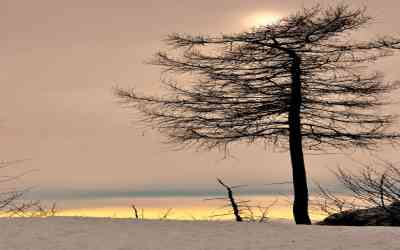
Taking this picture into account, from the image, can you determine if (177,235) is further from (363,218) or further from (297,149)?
(363,218)

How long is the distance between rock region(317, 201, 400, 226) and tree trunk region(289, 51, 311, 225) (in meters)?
1.26

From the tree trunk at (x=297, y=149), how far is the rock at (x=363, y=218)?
1259mm

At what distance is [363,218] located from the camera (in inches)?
752

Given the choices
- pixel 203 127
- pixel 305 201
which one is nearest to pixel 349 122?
pixel 305 201

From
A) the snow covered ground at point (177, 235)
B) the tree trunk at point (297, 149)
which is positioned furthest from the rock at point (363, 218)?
the snow covered ground at point (177, 235)

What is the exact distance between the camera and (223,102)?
732 inches

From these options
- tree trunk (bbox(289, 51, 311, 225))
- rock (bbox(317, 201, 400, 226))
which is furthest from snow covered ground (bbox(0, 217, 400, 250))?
rock (bbox(317, 201, 400, 226))

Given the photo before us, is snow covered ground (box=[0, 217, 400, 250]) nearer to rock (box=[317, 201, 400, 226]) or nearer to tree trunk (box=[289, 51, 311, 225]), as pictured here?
tree trunk (box=[289, 51, 311, 225])

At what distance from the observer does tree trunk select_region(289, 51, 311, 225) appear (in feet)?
60.9

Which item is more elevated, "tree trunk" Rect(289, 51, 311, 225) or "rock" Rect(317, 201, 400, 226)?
"tree trunk" Rect(289, 51, 311, 225)

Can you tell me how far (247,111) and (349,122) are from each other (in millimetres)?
2896

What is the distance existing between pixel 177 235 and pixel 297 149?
25.2 feet

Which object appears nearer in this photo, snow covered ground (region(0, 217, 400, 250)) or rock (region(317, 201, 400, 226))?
snow covered ground (region(0, 217, 400, 250))

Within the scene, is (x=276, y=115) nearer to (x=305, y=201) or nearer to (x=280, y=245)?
(x=305, y=201)
